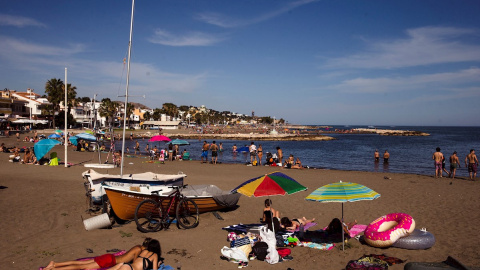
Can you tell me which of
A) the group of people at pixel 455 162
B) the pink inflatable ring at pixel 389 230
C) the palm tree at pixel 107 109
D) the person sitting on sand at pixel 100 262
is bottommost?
the person sitting on sand at pixel 100 262

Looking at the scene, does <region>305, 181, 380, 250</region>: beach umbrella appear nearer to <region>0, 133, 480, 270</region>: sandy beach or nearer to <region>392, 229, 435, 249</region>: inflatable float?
<region>0, 133, 480, 270</region>: sandy beach

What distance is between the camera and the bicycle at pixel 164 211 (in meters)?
10.1

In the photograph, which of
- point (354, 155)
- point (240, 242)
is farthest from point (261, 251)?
point (354, 155)

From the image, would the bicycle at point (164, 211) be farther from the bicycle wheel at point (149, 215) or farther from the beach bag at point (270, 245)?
the beach bag at point (270, 245)

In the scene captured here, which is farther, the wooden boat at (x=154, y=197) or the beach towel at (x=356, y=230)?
the wooden boat at (x=154, y=197)

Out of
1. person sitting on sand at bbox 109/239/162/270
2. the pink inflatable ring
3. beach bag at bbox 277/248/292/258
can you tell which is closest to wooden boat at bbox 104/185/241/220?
person sitting on sand at bbox 109/239/162/270

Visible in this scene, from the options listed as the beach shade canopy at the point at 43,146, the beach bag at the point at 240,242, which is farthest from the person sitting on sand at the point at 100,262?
the beach shade canopy at the point at 43,146

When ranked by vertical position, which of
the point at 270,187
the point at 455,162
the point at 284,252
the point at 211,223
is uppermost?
the point at 270,187

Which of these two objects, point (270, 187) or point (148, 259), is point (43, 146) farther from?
point (270, 187)

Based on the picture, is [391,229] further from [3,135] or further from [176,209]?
[3,135]

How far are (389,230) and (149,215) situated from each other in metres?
6.66

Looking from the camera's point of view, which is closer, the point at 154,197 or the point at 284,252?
the point at 284,252

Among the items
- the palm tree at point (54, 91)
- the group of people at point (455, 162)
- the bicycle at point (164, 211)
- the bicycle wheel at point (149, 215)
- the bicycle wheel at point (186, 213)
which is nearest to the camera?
the bicycle wheel at point (149, 215)

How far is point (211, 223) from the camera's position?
1095 centimetres
